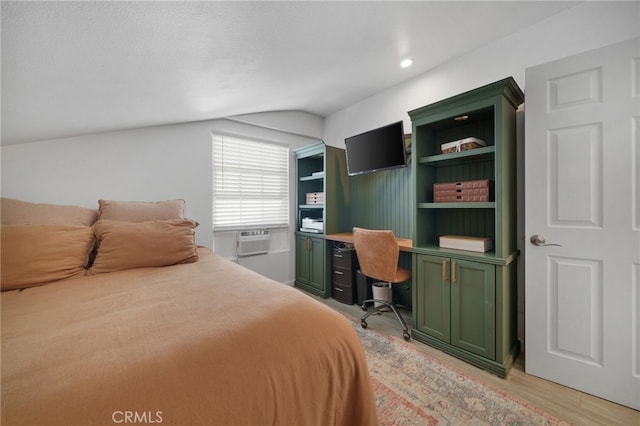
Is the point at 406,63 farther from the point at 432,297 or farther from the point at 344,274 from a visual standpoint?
the point at 344,274

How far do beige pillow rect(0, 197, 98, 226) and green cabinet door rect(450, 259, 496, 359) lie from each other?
2.98 meters

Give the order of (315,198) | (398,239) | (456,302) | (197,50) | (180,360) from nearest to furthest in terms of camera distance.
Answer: (180,360) < (197,50) < (456,302) < (398,239) < (315,198)

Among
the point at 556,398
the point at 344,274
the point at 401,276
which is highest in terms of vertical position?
the point at 401,276

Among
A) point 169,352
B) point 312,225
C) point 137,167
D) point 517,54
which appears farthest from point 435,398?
point 137,167

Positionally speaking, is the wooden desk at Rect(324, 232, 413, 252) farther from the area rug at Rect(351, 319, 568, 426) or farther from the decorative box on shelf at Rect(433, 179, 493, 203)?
the area rug at Rect(351, 319, 568, 426)

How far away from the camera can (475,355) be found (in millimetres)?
1857

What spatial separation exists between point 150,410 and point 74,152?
2.56m

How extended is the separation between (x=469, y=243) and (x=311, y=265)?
2083 millimetres

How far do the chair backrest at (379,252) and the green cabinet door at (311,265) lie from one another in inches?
36.3

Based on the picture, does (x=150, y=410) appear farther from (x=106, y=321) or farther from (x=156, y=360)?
(x=106, y=321)

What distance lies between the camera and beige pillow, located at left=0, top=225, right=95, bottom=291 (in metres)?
1.33

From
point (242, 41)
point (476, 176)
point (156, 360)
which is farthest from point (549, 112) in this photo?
point (156, 360)

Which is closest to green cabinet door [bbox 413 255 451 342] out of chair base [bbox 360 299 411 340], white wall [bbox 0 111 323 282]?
chair base [bbox 360 299 411 340]

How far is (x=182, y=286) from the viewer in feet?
4.40
